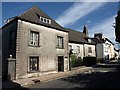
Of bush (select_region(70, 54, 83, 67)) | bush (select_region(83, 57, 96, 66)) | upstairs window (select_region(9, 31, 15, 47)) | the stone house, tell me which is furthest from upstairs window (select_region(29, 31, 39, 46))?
bush (select_region(83, 57, 96, 66))

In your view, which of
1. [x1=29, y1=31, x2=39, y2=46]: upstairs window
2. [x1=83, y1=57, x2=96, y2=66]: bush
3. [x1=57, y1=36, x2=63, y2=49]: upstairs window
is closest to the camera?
[x1=29, y1=31, x2=39, y2=46]: upstairs window

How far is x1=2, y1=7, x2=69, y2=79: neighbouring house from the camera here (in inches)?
699

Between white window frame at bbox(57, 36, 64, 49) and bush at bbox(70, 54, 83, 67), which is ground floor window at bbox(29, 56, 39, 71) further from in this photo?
bush at bbox(70, 54, 83, 67)

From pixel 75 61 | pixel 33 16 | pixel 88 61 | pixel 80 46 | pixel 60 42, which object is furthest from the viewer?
pixel 80 46

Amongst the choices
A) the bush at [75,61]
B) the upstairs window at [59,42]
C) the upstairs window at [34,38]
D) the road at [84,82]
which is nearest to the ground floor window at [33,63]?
the upstairs window at [34,38]

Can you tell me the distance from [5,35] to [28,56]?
5.23 m

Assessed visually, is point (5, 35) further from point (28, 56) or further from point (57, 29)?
point (57, 29)

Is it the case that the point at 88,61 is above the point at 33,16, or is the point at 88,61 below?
below

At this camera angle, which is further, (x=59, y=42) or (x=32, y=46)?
(x=59, y=42)

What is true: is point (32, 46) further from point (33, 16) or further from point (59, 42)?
point (59, 42)

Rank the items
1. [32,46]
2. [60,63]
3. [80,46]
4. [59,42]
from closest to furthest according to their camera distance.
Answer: [32,46] < [59,42] < [60,63] < [80,46]

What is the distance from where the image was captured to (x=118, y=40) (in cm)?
2222

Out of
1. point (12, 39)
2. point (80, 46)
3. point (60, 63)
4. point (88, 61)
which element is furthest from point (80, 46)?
point (12, 39)

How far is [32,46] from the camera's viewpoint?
19.2 m
